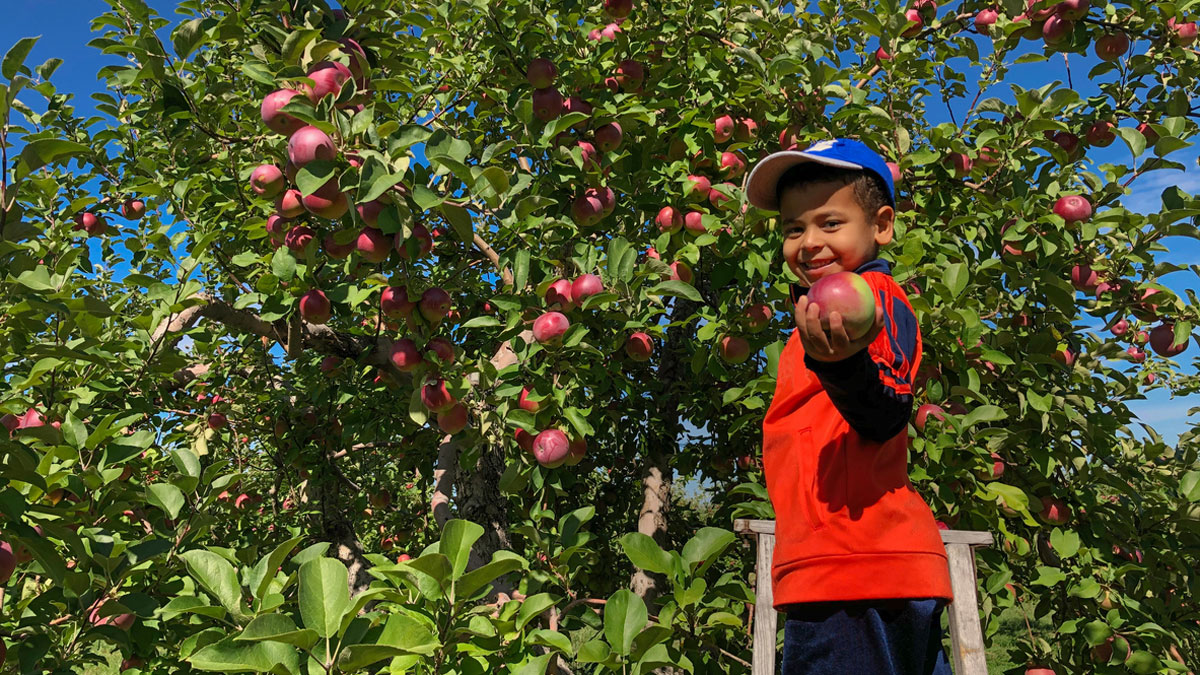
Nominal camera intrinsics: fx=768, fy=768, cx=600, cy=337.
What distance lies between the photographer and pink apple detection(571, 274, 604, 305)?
1882 mm

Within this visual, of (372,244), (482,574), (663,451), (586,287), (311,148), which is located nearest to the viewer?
(482,574)

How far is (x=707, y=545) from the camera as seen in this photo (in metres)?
1.54

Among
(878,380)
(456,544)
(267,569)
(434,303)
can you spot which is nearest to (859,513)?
(878,380)

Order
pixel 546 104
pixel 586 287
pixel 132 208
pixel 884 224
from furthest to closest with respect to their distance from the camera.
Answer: pixel 132 208
pixel 546 104
pixel 586 287
pixel 884 224

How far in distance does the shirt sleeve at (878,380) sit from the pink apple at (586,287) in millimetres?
814

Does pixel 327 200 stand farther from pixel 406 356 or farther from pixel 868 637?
pixel 868 637

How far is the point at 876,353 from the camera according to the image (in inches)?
43.0

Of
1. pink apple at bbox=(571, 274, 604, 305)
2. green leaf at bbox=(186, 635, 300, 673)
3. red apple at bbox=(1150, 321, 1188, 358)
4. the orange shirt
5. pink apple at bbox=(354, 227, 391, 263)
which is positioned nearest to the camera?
green leaf at bbox=(186, 635, 300, 673)

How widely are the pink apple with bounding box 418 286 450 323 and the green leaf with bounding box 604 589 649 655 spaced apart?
85 cm

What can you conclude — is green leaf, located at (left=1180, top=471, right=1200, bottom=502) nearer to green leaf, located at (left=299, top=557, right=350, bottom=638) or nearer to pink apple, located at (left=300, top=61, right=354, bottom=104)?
green leaf, located at (left=299, top=557, right=350, bottom=638)

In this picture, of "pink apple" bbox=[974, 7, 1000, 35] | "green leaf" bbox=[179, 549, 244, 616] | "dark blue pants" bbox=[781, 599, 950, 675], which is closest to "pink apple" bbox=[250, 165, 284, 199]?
"green leaf" bbox=[179, 549, 244, 616]

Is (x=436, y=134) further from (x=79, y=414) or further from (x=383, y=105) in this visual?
(x=79, y=414)

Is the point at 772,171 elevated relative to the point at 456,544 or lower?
elevated

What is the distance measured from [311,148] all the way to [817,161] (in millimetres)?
941
